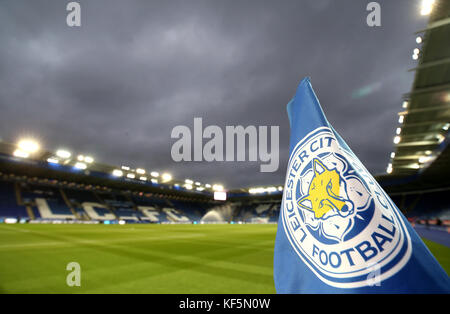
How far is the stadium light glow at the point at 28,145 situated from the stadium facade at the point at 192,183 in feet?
0.38

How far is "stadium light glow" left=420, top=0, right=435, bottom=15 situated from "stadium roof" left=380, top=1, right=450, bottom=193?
194 millimetres

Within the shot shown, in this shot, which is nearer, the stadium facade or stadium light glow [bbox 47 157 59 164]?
the stadium facade

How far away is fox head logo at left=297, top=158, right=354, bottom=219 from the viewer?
173 centimetres

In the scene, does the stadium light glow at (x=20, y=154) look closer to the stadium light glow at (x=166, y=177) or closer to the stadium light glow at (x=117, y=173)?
the stadium light glow at (x=117, y=173)

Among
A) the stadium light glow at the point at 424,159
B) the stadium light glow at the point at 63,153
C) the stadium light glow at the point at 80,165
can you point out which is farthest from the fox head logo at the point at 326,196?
the stadium light glow at the point at 80,165

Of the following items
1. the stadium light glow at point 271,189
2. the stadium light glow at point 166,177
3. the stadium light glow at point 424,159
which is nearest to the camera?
the stadium light glow at point 424,159

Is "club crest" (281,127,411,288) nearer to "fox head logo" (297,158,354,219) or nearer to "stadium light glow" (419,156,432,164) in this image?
"fox head logo" (297,158,354,219)

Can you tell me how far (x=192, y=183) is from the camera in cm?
5631

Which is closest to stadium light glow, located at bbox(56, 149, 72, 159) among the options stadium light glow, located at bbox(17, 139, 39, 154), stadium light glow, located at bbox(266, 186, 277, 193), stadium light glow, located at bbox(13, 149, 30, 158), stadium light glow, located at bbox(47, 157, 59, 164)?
stadium light glow, located at bbox(17, 139, 39, 154)

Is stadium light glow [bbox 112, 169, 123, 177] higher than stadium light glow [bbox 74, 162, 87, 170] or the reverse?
the reverse

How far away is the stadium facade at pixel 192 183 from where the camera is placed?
40.7 ft

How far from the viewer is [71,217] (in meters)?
38.1
